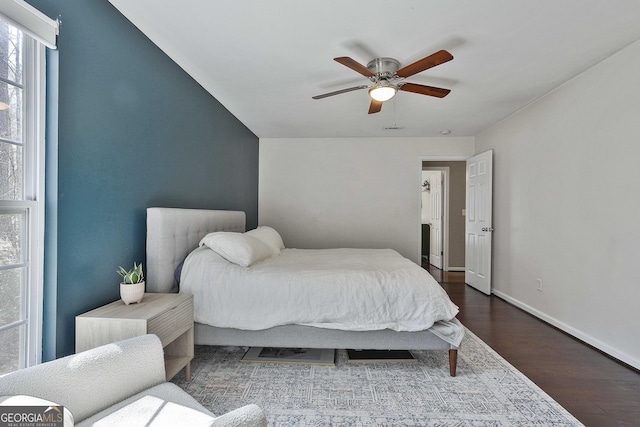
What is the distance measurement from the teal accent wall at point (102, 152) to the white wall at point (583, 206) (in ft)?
11.6

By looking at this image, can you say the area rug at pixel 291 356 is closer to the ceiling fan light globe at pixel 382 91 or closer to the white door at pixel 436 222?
the ceiling fan light globe at pixel 382 91

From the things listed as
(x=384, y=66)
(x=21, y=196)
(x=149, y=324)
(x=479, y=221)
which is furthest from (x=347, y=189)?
(x=21, y=196)

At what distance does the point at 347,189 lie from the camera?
17.1ft

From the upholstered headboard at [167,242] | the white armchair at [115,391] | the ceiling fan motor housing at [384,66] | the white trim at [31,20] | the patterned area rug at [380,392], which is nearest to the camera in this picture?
the white armchair at [115,391]

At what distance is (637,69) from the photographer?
7.52 ft

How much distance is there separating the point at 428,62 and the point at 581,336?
2688 mm

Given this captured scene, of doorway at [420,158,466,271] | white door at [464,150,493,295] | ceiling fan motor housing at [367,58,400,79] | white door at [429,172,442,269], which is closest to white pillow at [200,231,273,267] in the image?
ceiling fan motor housing at [367,58,400,79]

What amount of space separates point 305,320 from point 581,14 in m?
2.64

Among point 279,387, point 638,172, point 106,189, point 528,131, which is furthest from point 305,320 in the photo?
point 528,131

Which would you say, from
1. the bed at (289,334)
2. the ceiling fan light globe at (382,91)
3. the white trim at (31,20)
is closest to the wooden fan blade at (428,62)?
the ceiling fan light globe at (382,91)

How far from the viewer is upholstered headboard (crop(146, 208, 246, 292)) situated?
2.22 meters

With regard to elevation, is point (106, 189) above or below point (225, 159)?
below

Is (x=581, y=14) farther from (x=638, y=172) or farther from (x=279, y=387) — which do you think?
(x=279, y=387)

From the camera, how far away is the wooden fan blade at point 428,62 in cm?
206
